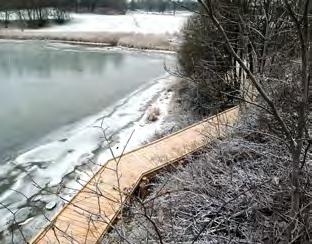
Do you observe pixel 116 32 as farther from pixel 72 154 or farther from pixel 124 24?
pixel 72 154

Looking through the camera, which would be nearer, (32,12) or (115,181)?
(115,181)

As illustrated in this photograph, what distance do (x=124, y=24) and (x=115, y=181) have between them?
51.3m

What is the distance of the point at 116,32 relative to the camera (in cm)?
4950

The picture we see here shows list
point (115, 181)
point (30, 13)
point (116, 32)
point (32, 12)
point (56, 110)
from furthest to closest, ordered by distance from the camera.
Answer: point (32, 12) < point (30, 13) < point (116, 32) < point (56, 110) < point (115, 181)

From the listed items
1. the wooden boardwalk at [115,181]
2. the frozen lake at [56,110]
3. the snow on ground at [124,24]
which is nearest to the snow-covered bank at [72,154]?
the frozen lake at [56,110]

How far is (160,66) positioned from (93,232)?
2569cm

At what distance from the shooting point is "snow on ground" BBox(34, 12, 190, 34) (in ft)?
171

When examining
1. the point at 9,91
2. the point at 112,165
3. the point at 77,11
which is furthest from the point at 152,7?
the point at 112,165

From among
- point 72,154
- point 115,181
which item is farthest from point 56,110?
point 115,181

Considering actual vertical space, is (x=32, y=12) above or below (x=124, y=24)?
above

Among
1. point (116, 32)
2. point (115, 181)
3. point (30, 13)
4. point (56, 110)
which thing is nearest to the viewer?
point (115, 181)

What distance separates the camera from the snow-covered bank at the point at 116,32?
44000mm

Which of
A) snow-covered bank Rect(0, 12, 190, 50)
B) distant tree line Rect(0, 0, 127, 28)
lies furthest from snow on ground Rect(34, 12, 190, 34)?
distant tree line Rect(0, 0, 127, 28)

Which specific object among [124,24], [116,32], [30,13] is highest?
[30,13]
